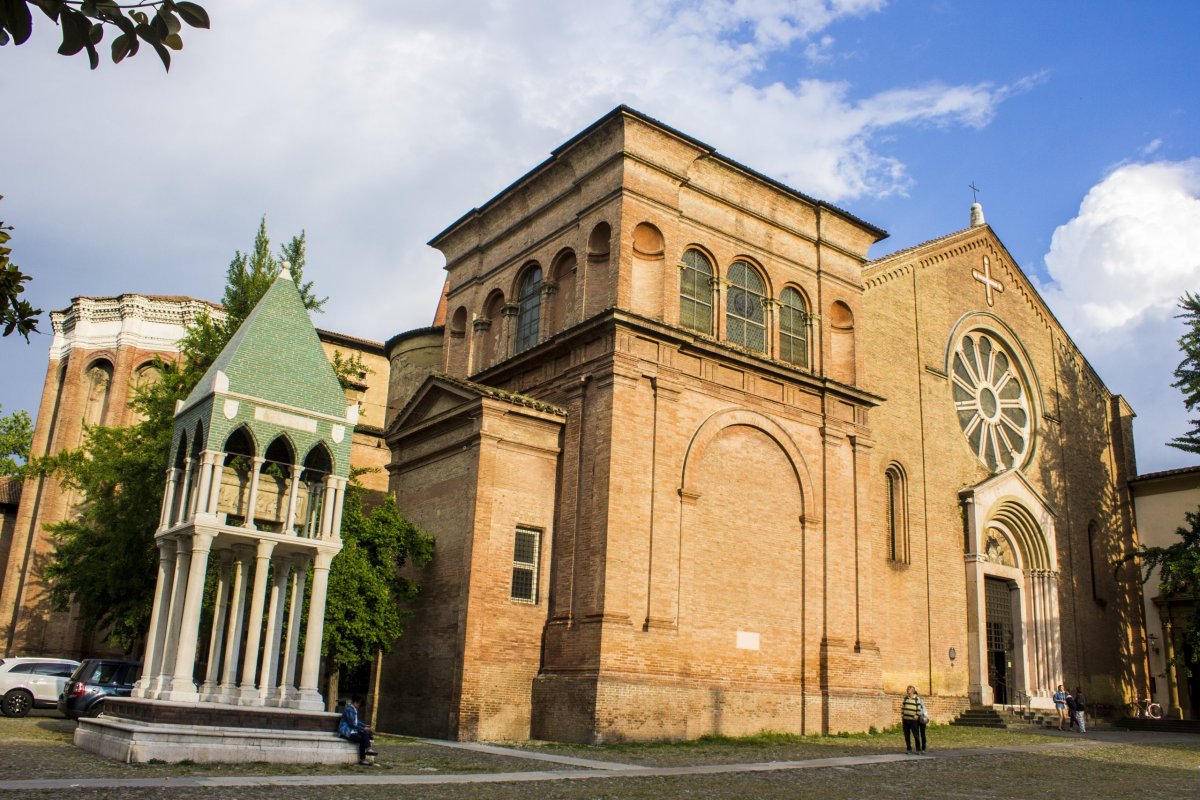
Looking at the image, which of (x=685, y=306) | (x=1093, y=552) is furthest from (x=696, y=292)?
(x=1093, y=552)

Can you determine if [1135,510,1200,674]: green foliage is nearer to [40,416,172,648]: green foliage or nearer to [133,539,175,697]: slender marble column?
[133,539,175,697]: slender marble column

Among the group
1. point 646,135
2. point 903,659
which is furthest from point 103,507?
point 903,659

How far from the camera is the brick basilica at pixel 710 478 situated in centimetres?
2067

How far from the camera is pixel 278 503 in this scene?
674 inches

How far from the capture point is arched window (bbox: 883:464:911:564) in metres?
26.7

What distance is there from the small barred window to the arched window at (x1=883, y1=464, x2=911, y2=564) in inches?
402

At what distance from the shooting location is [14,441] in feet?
111

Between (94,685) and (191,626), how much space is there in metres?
8.18

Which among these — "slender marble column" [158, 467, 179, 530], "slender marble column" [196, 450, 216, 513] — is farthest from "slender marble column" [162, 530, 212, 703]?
"slender marble column" [158, 467, 179, 530]

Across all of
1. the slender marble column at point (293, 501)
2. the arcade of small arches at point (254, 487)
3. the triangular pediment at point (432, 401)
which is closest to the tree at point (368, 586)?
the triangular pediment at point (432, 401)

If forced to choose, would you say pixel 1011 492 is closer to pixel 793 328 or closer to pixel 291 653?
pixel 793 328

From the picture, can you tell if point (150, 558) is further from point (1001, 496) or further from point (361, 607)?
point (1001, 496)

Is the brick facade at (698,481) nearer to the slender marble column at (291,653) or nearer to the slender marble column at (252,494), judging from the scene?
the slender marble column at (291,653)

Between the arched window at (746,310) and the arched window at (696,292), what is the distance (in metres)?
0.56
